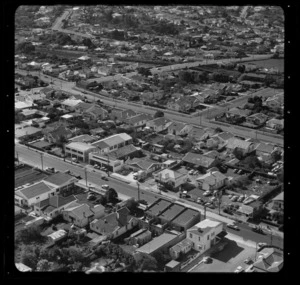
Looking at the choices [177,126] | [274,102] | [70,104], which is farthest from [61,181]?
[274,102]

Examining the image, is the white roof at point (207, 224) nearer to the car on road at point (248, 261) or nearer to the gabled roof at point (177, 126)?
the car on road at point (248, 261)

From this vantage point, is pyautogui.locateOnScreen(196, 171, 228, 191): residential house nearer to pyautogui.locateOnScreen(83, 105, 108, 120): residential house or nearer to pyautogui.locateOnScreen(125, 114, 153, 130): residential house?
pyautogui.locateOnScreen(125, 114, 153, 130): residential house

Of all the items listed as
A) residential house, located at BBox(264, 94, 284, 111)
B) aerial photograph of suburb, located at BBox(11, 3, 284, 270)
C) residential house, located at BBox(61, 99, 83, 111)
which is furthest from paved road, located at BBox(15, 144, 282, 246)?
residential house, located at BBox(264, 94, 284, 111)

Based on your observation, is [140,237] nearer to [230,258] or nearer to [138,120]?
[230,258]
